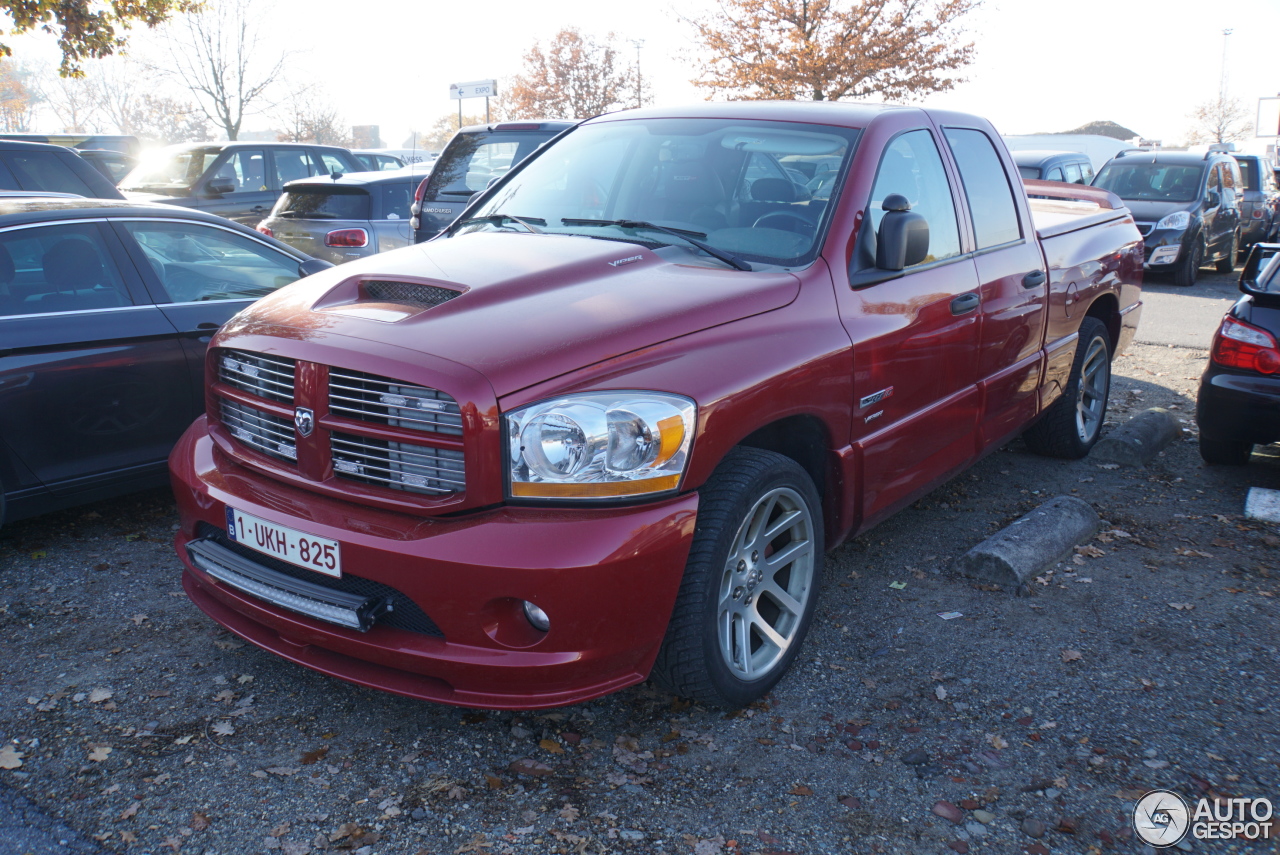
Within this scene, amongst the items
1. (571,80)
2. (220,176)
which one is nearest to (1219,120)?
(571,80)

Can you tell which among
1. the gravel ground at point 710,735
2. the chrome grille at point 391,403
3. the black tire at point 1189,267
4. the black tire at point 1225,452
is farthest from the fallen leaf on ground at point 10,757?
the black tire at point 1189,267

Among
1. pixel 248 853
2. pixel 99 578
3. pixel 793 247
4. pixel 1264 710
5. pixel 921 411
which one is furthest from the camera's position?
pixel 99 578

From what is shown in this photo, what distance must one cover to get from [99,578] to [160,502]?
1.00 meters

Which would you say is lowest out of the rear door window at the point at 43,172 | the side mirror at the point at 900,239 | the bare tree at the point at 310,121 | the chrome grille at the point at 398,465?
the chrome grille at the point at 398,465

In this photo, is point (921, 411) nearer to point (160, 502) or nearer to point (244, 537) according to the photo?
point (244, 537)

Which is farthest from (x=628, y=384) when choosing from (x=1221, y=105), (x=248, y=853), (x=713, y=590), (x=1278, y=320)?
(x=1221, y=105)

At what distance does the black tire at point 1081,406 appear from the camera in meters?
5.60

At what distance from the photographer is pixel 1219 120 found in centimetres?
6994

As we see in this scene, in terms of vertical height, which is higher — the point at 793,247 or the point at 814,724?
the point at 793,247

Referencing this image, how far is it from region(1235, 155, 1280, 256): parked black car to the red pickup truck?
1512cm

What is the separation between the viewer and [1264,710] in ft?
10.3

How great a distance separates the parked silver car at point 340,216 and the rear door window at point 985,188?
5.83 meters

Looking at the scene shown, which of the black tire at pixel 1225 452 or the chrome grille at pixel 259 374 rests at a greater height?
the chrome grille at pixel 259 374

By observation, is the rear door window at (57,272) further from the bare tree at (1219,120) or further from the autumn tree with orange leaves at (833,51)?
the bare tree at (1219,120)
